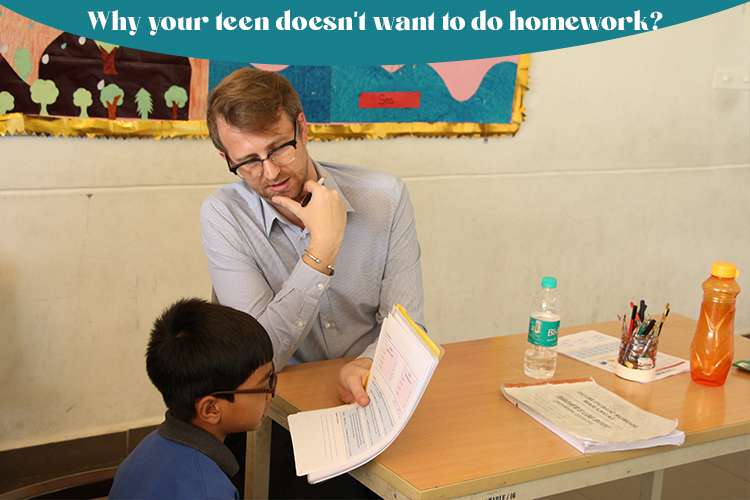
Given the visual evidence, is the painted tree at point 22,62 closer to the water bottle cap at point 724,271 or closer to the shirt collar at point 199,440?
the shirt collar at point 199,440

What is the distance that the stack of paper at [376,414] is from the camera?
5.20 ft

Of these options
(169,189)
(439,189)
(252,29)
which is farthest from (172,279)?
(439,189)

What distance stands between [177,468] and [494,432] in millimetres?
607

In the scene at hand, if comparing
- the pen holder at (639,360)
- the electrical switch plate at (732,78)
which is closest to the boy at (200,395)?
the pen holder at (639,360)

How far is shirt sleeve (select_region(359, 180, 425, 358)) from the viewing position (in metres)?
2.26

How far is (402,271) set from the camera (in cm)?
228

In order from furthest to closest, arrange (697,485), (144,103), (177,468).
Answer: (697,485)
(144,103)
(177,468)

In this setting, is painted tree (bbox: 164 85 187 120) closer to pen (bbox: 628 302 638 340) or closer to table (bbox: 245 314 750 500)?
table (bbox: 245 314 750 500)

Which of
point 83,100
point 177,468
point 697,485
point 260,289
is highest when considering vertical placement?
point 83,100

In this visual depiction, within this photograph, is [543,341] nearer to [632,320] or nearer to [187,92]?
[632,320]

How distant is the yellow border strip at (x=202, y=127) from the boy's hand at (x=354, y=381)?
1321 millimetres

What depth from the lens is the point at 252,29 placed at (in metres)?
3.15

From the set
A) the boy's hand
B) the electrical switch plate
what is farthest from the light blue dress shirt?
the electrical switch plate

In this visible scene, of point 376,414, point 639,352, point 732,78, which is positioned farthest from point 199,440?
point 732,78
